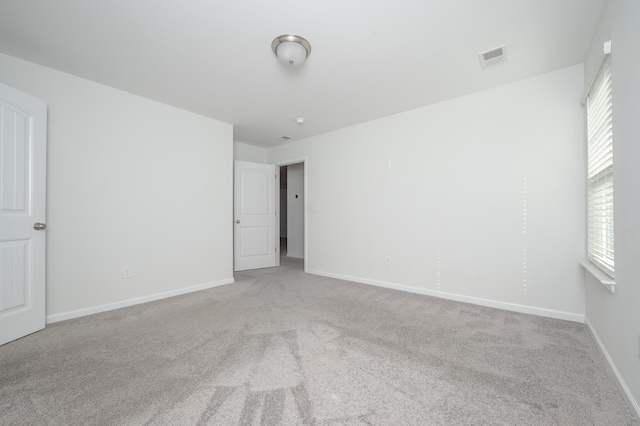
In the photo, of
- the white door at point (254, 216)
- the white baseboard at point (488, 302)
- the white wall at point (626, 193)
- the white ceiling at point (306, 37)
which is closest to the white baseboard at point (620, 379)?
the white wall at point (626, 193)

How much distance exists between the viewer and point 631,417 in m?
1.33

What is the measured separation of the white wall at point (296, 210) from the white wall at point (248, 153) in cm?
101

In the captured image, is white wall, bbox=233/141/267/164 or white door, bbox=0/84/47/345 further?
white wall, bbox=233/141/267/164

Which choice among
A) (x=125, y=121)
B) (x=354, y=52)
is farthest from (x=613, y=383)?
(x=125, y=121)

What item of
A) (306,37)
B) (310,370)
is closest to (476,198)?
(306,37)

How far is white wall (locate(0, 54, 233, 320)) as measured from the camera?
2.61 m

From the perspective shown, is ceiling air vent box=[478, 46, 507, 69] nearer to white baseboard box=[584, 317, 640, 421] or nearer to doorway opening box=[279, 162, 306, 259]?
white baseboard box=[584, 317, 640, 421]

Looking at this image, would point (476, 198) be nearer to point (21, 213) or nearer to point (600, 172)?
point (600, 172)

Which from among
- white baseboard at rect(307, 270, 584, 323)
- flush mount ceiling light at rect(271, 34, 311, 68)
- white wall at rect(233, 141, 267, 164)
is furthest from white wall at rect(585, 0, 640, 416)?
white wall at rect(233, 141, 267, 164)

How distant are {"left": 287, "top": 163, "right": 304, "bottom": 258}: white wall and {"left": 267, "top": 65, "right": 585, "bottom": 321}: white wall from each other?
2020 millimetres

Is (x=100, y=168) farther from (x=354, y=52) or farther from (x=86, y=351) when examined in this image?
(x=354, y=52)

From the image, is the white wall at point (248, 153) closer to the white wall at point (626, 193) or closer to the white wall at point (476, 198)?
the white wall at point (476, 198)

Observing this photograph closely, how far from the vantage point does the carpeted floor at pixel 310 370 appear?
135 centimetres

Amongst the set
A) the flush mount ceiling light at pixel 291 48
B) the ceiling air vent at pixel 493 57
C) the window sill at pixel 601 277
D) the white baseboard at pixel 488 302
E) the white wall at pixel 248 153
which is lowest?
the white baseboard at pixel 488 302
